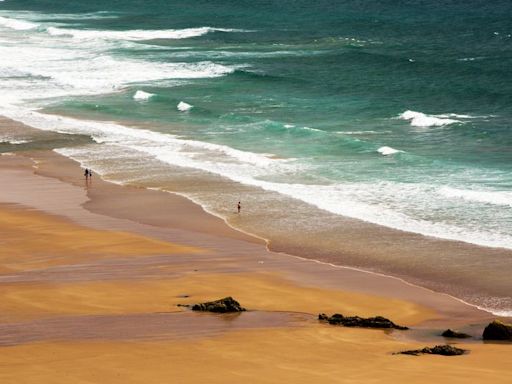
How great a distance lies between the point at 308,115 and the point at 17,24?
67420 mm

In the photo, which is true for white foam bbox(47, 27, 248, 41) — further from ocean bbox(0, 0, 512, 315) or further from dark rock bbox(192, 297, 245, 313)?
dark rock bbox(192, 297, 245, 313)

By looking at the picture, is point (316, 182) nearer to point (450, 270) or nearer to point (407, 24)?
point (450, 270)

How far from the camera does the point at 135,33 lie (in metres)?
121

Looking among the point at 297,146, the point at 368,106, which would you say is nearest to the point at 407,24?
the point at 368,106

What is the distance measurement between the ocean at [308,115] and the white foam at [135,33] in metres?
0.42

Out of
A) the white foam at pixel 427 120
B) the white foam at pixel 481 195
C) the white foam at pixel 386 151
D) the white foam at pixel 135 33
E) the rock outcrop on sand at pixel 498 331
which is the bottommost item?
the rock outcrop on sand at pixel 498 331

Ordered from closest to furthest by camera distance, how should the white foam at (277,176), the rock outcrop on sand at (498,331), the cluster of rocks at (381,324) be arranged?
the cluster of rocks at (381,324) → the rock outcrop on sand at (498,331) → the white foam at (277,176)

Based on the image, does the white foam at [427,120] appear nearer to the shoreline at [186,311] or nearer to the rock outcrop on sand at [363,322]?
the shoreline at [186,311]

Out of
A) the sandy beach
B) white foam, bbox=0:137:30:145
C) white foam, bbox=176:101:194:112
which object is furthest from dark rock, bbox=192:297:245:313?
white foam, bbox=176:101:194:112

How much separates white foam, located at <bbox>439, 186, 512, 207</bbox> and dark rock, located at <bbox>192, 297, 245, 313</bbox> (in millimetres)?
19502

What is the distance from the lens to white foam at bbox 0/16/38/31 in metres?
130

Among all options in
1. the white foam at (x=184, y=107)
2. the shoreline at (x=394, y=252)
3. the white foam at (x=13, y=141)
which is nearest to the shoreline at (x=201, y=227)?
the shoreline at (x=394, y=252)

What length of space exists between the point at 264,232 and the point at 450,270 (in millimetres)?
8986

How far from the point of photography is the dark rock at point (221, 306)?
112 ft
